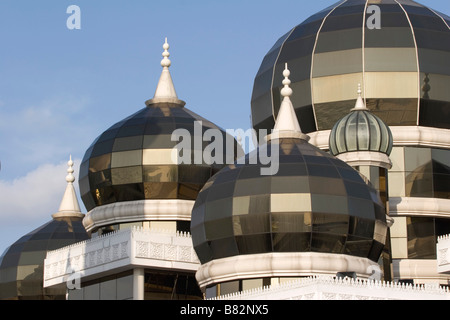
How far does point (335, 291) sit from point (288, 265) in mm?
3967

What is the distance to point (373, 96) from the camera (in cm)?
5638

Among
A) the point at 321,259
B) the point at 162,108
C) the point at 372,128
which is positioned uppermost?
the point at 162,108

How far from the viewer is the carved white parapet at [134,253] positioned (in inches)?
2032

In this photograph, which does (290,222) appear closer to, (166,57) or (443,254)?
(443,254)

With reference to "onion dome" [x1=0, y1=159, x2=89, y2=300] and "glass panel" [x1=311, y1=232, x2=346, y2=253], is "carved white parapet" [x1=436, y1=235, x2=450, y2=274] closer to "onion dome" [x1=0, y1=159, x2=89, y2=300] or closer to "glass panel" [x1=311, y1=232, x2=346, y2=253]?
"glass panel" [x1=311, y1=232, x2=346, y2=253]

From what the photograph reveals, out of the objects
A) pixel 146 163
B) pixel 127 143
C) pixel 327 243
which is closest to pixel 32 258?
pixel 127 143

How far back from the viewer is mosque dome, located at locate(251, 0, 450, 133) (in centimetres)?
5641

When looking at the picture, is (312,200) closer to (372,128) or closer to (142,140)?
(372,128)

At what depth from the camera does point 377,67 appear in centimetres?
5659

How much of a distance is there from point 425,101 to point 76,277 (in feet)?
60.0

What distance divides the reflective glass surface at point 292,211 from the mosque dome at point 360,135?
4.31 m

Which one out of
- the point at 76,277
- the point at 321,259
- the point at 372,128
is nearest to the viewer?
the point at 321,259

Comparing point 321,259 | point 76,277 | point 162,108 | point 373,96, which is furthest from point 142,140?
point 321,259

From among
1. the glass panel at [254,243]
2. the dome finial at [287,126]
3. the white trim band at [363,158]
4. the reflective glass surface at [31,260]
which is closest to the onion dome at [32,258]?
the reflective glass surface at [31,260]
